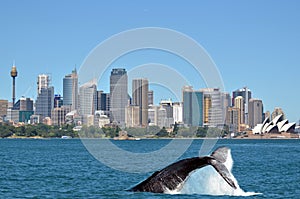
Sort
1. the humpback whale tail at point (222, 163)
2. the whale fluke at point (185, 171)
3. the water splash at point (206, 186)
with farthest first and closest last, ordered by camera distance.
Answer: the water splash at point (206, 186) → the whale fluke at point (185, 171) → the humpback whale tail at point (222, 163)

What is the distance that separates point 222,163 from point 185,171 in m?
1.51

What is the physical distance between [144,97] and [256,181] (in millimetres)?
85401

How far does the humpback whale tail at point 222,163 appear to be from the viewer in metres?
25.3

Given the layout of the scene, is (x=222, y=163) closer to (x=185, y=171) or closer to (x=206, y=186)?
(x=185, y=171)

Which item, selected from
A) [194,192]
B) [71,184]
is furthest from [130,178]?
[194,192]

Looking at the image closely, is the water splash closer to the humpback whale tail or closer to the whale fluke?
the whale fluke

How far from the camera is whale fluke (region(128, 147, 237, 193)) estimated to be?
2553cm

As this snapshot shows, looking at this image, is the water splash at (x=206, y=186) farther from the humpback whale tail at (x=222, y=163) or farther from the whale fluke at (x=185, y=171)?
the humpback whale tail at (x=222, y=163)

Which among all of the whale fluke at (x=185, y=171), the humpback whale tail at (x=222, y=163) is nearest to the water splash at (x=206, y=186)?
the whale fluke at (x=185, y=171)

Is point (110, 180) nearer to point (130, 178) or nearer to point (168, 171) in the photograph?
point (130, 178)

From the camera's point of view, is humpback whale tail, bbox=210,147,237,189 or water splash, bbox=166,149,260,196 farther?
water splash, bbox=166,149,260,196

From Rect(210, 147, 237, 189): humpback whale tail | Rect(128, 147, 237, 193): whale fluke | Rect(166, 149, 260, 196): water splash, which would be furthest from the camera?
Rect(166, 149, 260, 196): water splash

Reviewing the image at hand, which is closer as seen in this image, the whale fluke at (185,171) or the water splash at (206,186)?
the whale fluke at (185,171)

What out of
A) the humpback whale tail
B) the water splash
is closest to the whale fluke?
the humpback whale tail
